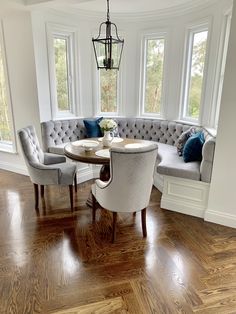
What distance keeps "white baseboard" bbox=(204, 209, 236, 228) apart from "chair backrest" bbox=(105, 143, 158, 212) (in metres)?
0.93

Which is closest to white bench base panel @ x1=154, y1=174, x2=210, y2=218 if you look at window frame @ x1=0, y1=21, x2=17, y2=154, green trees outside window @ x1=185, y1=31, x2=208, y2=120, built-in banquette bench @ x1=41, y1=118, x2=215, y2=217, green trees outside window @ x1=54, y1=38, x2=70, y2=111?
built-in banquette bench @ x1=41, y1=118, x2=215, y2=217

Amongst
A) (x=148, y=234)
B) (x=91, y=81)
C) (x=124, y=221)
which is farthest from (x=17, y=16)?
(x=148, y=234)

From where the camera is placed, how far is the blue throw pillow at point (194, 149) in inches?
123

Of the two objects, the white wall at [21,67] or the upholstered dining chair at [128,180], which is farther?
the white wall at [21,67]

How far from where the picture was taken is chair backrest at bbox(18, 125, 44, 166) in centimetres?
291

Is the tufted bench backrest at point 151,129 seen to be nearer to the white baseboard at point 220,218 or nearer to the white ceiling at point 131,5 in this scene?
the white baseboard at point 220,218

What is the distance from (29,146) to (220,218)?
2.47m

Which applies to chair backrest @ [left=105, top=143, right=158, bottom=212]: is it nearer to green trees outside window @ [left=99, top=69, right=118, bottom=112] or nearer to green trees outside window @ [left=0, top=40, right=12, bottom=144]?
green trees outside window @ [left=99, top=69, right=118, bottom=112]

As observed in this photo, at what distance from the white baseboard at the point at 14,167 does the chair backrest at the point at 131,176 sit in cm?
254

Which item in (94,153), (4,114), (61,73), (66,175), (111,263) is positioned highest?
(61,73)

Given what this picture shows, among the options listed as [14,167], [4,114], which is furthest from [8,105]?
[14,167]

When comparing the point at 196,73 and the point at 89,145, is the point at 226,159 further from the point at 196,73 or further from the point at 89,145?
the point at 196,73

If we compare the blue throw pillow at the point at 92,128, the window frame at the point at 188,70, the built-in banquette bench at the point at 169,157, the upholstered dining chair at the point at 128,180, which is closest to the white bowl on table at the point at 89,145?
the upholstered dining chair at the point at 128,180

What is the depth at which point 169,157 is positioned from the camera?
3447 millimetres
